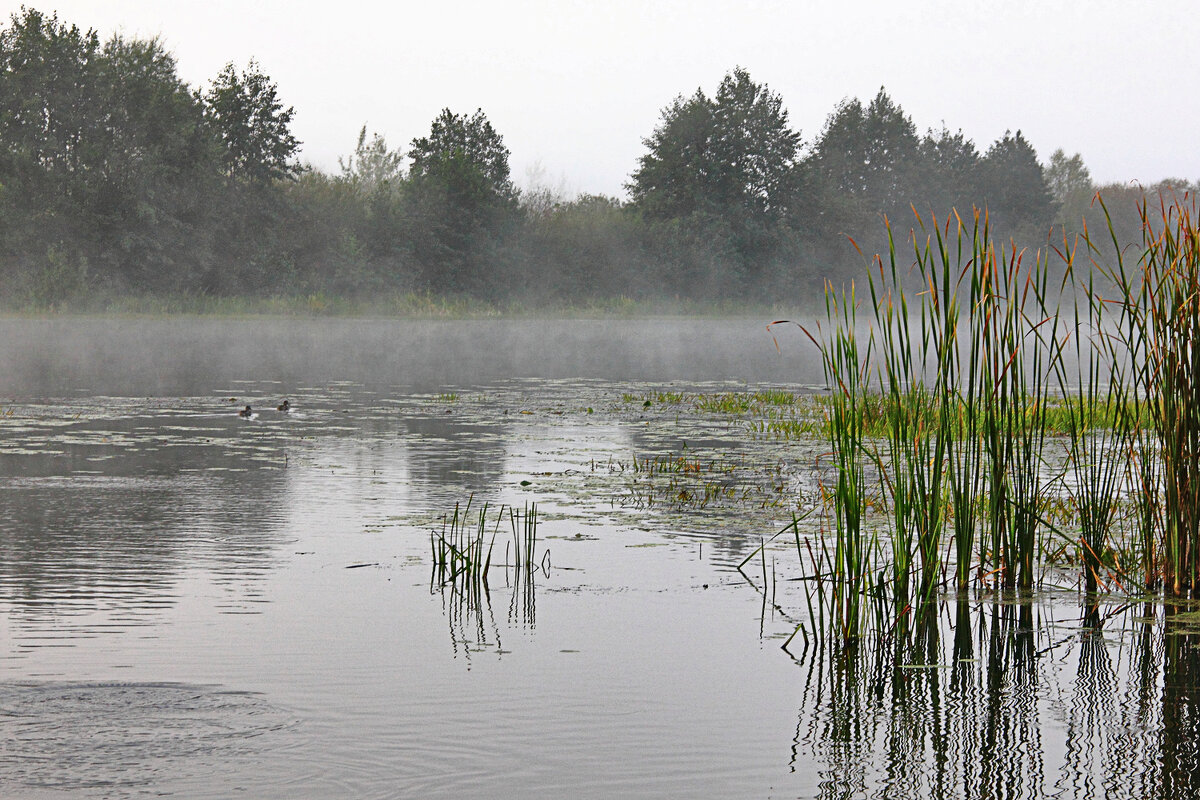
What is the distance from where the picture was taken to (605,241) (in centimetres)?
6588

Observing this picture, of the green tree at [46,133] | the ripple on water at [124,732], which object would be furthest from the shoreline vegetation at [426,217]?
the ripple on water at [124,732]

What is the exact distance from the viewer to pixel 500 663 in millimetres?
5445

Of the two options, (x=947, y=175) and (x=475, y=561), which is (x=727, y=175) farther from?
(x=475, y=561)

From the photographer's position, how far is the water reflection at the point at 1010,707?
13.6ft

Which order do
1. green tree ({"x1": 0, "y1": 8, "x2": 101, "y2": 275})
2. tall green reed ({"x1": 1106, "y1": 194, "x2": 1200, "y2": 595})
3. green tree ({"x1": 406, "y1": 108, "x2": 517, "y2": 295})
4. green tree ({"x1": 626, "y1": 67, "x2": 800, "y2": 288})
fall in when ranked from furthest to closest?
green tree ({"x1": 626, "y1": 67, "x2": 800, "y2": 288}) → green tree ({"x1": 406, "y1": 108, "x2": 517, "y2": 295}) → green tree ({"x1": 0, "y1": 8, "x2": 101, "y2": 275}) → tall green reed ({"x1": 1106, "y1": 194, "x2": 1200, "y2": 595})

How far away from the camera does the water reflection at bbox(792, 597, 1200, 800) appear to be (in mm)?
4145

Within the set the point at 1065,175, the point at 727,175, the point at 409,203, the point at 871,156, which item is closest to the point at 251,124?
the point at 409,203

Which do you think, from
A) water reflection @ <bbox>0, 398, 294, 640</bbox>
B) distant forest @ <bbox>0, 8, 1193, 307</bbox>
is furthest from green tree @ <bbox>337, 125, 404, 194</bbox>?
water reflection @ <bbox>0, 398, 294, 640</bbox>

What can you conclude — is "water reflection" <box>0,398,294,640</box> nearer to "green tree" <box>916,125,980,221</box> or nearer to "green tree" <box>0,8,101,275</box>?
"green tree" <box>0,8,101,275</box>

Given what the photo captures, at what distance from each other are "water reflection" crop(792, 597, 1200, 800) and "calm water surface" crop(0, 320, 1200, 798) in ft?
0.05

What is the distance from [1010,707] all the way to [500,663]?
2012 mm

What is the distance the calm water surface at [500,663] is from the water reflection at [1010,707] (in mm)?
15

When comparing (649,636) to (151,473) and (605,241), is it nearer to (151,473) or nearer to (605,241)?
(151,473)

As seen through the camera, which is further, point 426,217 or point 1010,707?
point 426,217
